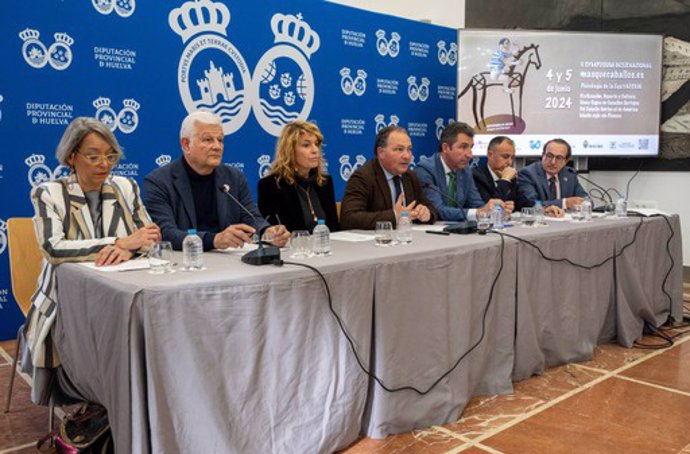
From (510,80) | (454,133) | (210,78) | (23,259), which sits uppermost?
(510,80)

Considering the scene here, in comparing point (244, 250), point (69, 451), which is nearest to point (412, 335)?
point (244, 250)

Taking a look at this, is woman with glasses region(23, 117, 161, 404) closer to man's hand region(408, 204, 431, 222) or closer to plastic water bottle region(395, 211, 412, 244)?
plastic water bottle region(395, 211, 412, 244)

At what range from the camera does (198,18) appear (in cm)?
402

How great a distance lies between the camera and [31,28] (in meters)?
3.34

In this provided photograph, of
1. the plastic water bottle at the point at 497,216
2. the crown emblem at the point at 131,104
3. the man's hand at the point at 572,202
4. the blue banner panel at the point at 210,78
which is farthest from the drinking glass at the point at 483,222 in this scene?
the crown emblem at the point at 131,104

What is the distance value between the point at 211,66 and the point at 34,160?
1302 mm

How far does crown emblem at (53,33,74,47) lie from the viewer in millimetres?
3434

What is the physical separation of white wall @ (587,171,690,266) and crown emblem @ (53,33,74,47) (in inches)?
178

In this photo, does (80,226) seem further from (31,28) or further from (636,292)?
(636,292)

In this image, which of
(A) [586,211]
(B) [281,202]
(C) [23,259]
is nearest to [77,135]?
(C) [23,259]

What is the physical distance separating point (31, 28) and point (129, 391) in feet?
8.53

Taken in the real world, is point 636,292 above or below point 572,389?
above

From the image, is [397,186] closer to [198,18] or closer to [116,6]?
[198,18]

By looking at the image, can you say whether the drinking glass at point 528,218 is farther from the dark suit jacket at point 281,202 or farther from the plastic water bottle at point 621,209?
the dark suit jacket at point 281,202
